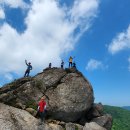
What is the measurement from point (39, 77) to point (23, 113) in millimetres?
10433

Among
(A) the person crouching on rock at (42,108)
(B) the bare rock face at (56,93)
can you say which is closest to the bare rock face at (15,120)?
(A) the person crouching on rock at (42,108)

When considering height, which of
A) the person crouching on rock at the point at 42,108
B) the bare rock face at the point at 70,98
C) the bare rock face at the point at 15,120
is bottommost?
the bare rock face at the point at 15,120

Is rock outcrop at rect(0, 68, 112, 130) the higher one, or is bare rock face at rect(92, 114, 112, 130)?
rock outcrop at rect(0, 68, 112, 130)

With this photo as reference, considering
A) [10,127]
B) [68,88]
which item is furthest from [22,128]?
[68,88]

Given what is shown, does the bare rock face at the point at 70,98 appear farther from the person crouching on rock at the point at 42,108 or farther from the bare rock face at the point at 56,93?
the person crouching on rock at the point at 42,108

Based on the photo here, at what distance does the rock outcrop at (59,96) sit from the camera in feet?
135

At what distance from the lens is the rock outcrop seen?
135 feet

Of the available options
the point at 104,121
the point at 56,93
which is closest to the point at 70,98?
the point at 56,93

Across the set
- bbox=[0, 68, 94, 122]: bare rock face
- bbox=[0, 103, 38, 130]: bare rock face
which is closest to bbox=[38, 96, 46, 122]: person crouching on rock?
bbox=[0, 103, 38, 130]: bare rock face

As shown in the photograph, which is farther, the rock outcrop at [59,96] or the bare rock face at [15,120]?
the rock outcrop at [59,96]

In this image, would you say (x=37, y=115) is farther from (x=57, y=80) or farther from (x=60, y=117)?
(x=57, y=80)

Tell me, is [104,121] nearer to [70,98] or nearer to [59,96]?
[70,98]

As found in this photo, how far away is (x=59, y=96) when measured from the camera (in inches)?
1681

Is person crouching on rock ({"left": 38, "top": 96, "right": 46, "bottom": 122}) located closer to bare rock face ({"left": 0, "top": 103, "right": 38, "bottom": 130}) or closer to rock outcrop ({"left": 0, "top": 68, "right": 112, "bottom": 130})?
rock outcrop ({"left": 0, "top": 68, "right": 112, "bottom": 130})
